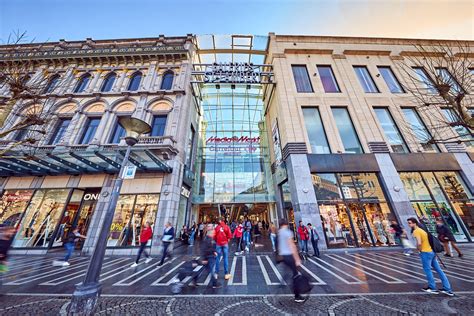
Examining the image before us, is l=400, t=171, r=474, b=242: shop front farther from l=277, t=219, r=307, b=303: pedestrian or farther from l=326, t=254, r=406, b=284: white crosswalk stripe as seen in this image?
l=277, t=219, r=307, b=303: pedestrian

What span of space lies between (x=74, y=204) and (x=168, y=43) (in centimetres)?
1738

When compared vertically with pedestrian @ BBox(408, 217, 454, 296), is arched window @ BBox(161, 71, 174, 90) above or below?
above

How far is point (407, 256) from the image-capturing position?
863 cm

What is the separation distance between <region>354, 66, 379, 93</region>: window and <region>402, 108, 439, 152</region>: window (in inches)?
126

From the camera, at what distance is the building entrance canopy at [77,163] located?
33.8 ft

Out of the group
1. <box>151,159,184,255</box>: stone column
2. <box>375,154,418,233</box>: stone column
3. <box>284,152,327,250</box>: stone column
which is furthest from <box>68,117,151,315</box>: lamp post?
<box>375,154,418,233</box>: stone column

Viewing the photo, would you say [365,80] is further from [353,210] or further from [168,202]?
[168,202]

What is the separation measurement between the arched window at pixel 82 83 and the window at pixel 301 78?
66.1 ft

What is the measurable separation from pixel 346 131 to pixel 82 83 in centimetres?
2485

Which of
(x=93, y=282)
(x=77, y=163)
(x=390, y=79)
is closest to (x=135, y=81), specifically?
(x=77, y=163)

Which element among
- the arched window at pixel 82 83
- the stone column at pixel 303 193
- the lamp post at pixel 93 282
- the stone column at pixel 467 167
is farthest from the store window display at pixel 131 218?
the stone column at pixel 467 167

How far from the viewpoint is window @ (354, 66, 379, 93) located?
1548cm

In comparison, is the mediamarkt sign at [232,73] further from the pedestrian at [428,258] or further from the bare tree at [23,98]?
the pedestrian at [428,258]

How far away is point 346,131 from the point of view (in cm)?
1369
